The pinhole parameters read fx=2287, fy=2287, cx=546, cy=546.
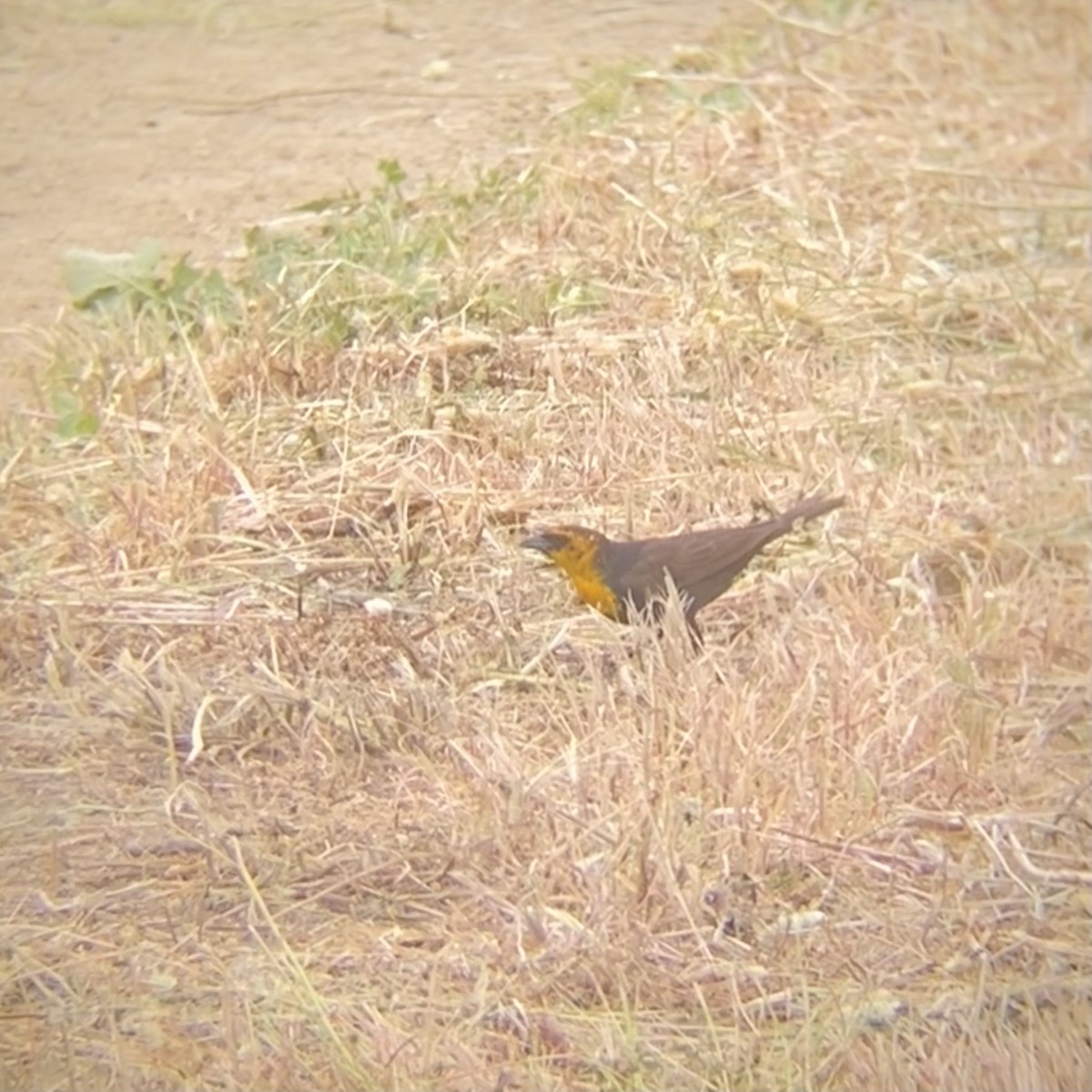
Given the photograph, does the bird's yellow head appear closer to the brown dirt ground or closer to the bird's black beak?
the bird's black beak

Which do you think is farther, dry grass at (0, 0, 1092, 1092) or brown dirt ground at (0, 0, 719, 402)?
brown dirt ground at (0, 0, 719, 402)

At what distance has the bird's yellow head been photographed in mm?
2582

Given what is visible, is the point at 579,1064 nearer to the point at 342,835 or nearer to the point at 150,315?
the point at 342,835

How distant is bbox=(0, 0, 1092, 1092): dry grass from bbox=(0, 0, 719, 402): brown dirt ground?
0.22ft

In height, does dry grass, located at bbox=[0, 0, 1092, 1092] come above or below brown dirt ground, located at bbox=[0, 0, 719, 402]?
below

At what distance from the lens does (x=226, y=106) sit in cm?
270

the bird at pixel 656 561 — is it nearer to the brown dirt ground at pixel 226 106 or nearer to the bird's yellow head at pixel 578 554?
the bird's yellow head at pixel 578 554

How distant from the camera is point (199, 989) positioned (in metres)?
2.35

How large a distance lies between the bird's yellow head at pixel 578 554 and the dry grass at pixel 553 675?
26 millimetres

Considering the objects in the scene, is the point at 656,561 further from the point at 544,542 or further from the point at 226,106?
the point at 226,106

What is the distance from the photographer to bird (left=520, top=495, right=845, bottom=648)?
2594 millimetres

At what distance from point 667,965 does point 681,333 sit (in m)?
0.74

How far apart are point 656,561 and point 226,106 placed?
0.74 m

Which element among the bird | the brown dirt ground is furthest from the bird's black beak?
the brown dirt ground
